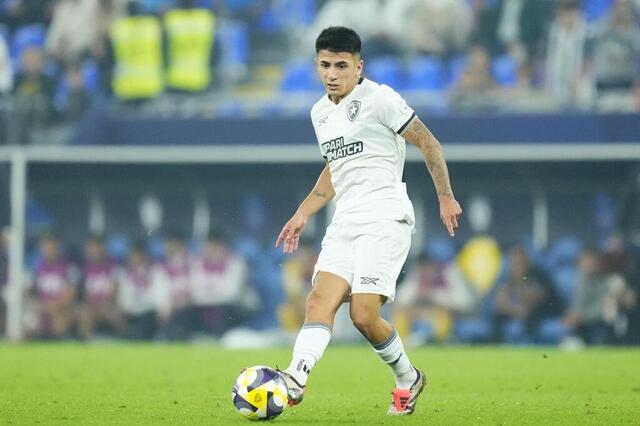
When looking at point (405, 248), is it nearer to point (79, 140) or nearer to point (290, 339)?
point (290, 339)

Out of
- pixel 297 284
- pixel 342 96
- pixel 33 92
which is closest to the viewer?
pixel 342 96

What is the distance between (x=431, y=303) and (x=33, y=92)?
23.9ft

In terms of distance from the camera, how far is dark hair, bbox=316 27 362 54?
287 inches

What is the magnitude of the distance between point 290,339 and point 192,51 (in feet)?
16.2

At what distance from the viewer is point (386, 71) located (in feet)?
67.3

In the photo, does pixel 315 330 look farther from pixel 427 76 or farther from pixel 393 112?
pixel 427 76

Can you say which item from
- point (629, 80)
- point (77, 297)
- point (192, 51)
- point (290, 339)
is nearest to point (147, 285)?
point (77, 297)

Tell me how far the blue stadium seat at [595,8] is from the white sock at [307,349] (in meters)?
13.7

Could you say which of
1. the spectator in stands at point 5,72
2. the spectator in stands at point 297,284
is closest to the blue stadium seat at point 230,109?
the spectator in stands at point 297,284

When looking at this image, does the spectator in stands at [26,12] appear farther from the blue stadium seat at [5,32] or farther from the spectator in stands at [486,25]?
the spectator in stands at [486,25]

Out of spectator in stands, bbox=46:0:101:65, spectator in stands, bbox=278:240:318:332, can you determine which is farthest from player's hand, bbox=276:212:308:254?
spectator in stands, bbox=46:0:101:65

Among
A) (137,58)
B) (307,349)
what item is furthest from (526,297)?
(307,349)

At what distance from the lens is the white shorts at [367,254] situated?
7.28 m

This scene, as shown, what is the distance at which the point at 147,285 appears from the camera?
774 inches
